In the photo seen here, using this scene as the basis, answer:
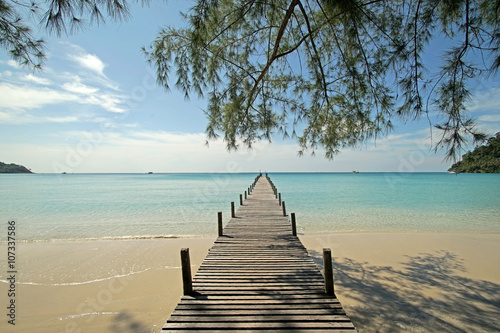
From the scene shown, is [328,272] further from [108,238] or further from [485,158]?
[108,238]

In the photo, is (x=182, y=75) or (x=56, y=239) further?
(x=56, y=239)

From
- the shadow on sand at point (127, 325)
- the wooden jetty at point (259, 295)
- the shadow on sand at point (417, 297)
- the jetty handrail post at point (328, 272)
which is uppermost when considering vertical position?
the jetty handrail post at point (328, 272)

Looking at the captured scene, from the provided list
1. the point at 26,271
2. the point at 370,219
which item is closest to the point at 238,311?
the point at 26,271

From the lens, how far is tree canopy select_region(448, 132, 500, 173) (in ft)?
7.32

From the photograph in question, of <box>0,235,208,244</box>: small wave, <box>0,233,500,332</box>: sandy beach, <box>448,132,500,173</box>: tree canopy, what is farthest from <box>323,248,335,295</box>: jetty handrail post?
<box>0,235,208,244</box>: small wave

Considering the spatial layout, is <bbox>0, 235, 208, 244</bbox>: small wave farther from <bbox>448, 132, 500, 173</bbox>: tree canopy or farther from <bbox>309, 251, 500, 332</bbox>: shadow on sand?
<bbox>448, 132, 500, 173</bbox>: tree canopy

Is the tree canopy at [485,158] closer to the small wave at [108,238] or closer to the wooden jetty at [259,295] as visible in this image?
the wooden jetty at [259,295]

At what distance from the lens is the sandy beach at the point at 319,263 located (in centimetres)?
418

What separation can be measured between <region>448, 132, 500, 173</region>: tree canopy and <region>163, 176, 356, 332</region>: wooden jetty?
1.94 m

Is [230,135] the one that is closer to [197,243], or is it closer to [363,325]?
[363,325]

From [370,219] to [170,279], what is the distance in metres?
12.0

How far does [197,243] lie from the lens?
8.89 metres

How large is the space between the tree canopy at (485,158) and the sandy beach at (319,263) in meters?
3.08

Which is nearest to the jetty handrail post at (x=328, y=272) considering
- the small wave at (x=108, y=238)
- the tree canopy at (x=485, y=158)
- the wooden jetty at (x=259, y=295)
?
the wooden jetty at (x=259, y=295)
